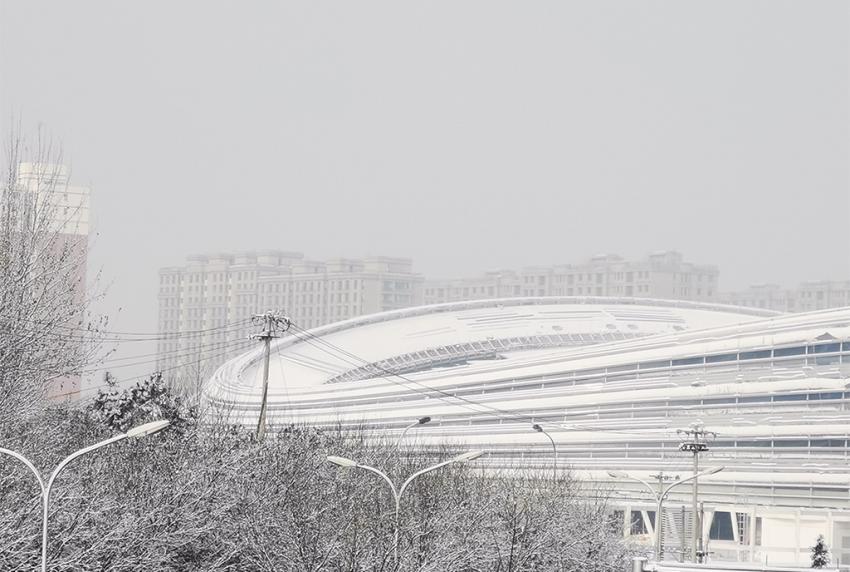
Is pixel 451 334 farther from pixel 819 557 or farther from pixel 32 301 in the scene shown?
pixel 32 301

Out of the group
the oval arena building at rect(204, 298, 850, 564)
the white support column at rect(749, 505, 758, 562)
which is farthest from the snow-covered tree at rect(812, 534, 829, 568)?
the white support column at rect(749, 505, 758, 562)

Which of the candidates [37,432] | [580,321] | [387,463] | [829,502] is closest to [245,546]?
[37,432]

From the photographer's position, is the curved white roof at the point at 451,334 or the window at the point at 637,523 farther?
the curved white roof at the point at 451,334

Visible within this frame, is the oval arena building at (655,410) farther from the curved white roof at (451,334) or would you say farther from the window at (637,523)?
Result: the curved white roof at (451,334)

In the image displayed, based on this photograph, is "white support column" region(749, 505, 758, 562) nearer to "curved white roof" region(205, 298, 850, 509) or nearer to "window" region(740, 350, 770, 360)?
"curved white roof" region(205, 298, 850, 509)

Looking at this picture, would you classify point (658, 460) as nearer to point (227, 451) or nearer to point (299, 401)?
point (299, 401)

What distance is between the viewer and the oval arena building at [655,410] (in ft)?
298

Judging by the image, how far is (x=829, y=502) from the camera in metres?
90.1

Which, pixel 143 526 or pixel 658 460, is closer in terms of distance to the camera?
pixel 143 526

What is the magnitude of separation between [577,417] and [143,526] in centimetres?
7035

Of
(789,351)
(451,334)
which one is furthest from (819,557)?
(451,334)

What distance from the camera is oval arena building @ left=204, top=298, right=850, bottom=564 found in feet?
298

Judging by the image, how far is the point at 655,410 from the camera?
98.1 metres

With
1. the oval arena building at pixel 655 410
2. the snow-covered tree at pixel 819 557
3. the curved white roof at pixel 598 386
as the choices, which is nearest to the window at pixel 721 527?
the oval arena building at pixel 655 410
